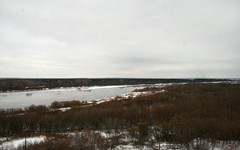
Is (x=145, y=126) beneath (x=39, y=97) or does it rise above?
above

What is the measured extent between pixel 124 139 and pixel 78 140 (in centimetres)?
253

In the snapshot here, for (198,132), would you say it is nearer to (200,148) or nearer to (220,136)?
(220,136)

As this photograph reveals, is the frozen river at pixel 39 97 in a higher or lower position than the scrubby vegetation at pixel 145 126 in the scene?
lower

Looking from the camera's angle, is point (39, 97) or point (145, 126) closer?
point (145, 126)

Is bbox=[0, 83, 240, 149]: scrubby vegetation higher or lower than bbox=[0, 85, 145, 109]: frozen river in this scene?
higher

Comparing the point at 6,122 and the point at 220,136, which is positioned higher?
the point at 220,136

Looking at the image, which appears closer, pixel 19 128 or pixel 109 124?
pixel 109 124

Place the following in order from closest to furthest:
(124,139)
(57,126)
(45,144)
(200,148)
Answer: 1. (200,148)
2. (45,144)
3. (124,139)
4. (57,126)

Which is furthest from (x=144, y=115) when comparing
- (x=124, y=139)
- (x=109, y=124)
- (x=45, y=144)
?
(x=45, y=144)

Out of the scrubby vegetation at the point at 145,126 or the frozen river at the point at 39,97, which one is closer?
the scrubby vegetation at the point at 145,126

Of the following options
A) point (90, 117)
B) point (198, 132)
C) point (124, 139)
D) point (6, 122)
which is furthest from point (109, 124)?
point (6, 122)

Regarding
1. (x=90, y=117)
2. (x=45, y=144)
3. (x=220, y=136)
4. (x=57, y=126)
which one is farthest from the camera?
(x=90, y=117)

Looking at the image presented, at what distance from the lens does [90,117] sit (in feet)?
37.6

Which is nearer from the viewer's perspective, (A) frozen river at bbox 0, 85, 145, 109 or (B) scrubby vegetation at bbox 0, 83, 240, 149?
(B) scrubby vegetation at bbox 0, 83, 240, 149
